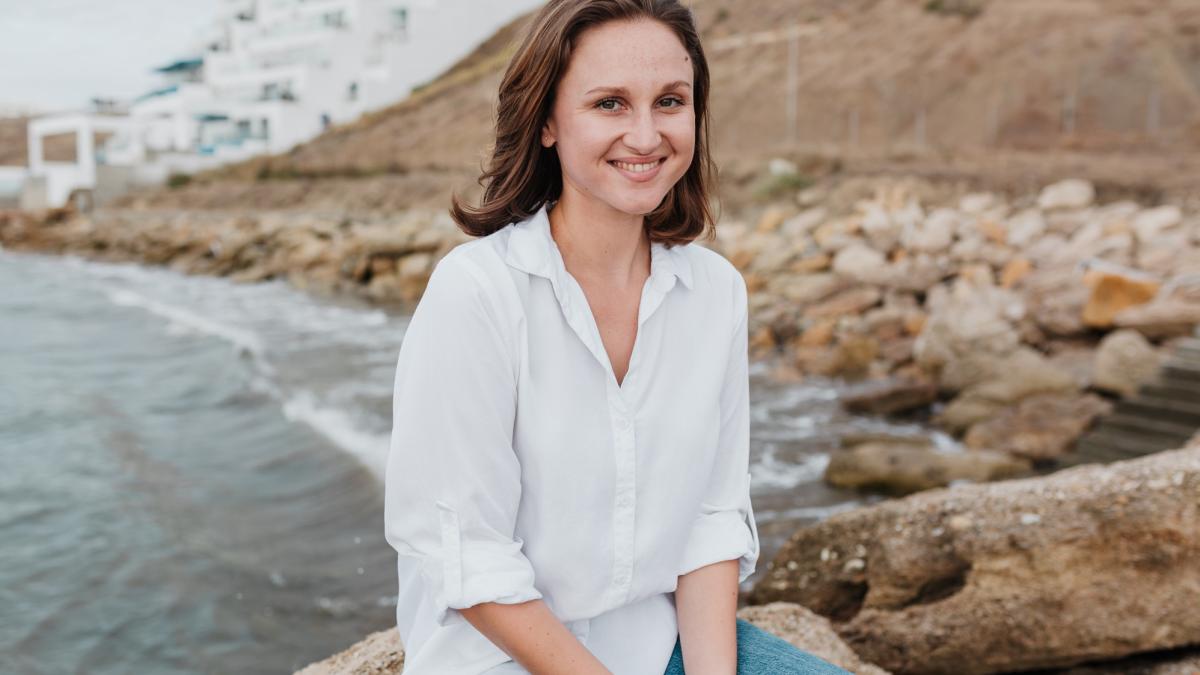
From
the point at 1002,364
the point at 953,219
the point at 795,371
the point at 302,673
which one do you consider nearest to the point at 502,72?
the point at 302,673

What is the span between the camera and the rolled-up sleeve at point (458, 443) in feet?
5.35

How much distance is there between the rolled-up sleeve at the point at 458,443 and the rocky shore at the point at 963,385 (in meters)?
0.85

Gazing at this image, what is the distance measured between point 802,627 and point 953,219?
13.1m

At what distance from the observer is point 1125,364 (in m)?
8.43

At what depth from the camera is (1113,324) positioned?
33.1ft

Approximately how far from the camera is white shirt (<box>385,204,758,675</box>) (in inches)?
64.6

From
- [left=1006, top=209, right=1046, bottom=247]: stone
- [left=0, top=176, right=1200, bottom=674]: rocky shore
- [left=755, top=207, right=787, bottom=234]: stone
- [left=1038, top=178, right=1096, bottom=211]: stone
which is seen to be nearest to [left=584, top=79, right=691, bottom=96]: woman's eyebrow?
[left=0, top=176, right=1200, bottom=674]: rocky shore

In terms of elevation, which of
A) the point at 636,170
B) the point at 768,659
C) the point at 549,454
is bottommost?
the point at 768,659

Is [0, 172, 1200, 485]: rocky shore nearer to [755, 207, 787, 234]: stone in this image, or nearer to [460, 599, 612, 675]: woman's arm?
[755, 207, 787, 234]: stone

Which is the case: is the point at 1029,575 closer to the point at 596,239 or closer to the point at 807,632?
the point at 807,632

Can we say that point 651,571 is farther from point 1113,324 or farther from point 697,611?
point 1113,324

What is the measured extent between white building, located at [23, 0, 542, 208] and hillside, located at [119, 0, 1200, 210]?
134 inches

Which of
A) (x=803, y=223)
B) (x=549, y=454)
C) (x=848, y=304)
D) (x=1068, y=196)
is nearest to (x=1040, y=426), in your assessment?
(x=848, y=304)

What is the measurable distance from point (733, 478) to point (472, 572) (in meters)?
0.66
